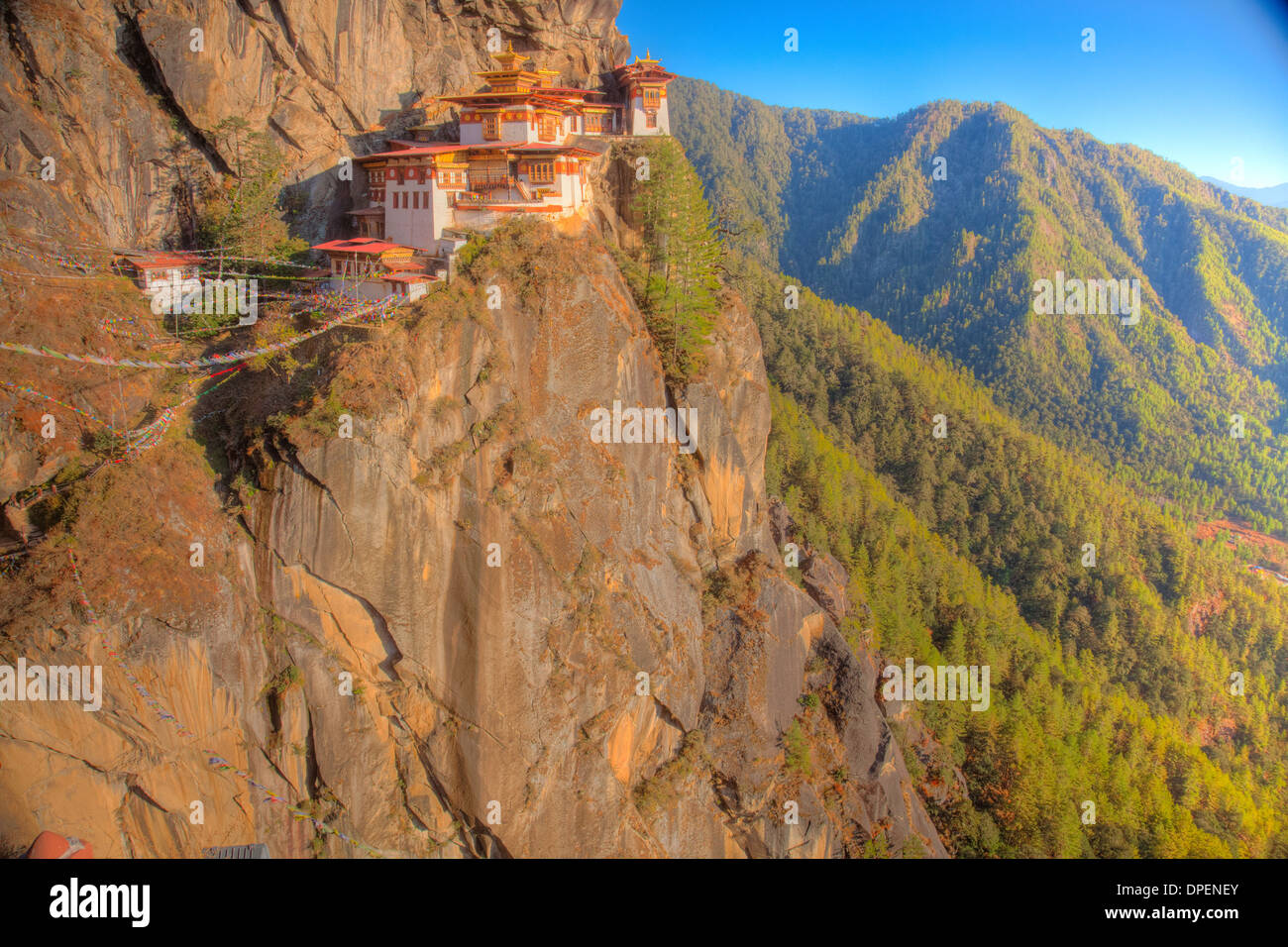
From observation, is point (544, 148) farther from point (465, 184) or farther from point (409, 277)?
point (409, 277)

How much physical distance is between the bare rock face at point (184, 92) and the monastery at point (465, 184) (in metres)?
3.07

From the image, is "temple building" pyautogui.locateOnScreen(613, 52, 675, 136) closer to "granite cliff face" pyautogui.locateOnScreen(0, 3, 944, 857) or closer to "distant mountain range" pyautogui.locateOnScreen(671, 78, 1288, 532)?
"granite cliff face" pyautogui.locateOnScreen(0, 3, 944, 857)

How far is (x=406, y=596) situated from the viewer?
25625mm

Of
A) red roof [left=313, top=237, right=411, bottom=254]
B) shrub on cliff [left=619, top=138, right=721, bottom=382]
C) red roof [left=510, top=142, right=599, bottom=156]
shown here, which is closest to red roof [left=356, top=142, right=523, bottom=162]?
red roof [left=510, top=142, right=599, bottom=156]

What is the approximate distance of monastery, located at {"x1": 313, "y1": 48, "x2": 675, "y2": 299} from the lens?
3072 centimetres

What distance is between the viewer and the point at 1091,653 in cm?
6825

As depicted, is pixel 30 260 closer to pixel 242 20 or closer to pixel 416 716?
Answer: pixel 242 20

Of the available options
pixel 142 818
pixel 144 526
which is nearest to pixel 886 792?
pixel 142 818

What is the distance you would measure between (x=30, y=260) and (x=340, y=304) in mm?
11030

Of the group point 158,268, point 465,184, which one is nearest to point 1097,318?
point 465,184

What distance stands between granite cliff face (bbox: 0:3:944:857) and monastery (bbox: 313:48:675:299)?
2591mm

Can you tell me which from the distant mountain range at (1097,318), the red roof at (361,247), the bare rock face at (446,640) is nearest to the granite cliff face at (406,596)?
the bare rock face at (446,640)

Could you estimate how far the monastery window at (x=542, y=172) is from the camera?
110ft

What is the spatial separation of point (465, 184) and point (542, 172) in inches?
130
